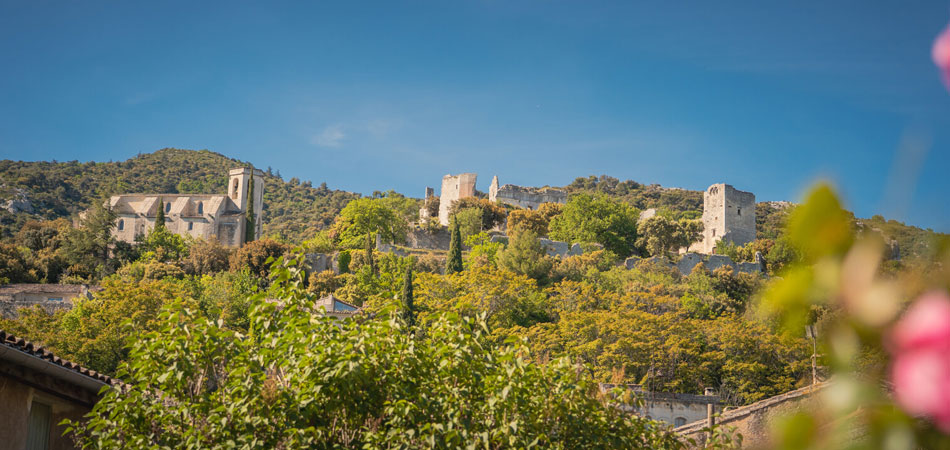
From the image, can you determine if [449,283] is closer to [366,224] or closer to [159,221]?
[366,224]

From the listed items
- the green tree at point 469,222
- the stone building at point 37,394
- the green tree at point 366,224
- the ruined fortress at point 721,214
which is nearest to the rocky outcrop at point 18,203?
the green tree at point 366,224

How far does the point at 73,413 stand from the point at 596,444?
6629mm

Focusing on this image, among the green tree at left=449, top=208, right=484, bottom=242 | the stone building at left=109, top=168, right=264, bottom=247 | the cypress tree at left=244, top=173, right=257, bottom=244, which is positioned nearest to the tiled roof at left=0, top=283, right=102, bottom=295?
the stone building at left=109, top=168, right=264, bottom=247

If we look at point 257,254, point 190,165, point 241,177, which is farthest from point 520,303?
point 190,165

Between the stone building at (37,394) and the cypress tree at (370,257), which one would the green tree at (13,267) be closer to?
the cypress tree at (370,257)

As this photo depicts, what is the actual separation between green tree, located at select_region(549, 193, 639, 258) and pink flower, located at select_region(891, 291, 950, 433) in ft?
187

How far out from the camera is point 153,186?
328ft

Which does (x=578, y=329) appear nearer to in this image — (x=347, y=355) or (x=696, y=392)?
(x=696, y=392)

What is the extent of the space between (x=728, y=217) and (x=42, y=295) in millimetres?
49189

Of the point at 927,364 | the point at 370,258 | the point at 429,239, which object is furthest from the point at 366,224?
the point at 927,364

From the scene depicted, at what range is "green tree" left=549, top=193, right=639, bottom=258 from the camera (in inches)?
2292

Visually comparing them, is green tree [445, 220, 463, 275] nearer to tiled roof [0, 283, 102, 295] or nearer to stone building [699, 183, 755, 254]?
tiled roof [0, 283, 102, 295]

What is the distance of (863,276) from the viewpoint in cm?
82

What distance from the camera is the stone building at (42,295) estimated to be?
40.5 m
